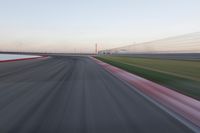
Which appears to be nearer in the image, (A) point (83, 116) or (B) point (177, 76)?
(A) point (83, 116)

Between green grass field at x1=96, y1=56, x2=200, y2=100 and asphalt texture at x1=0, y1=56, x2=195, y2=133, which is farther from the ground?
asphalt texture at x1=0, y1=56, x2=195, y2=133

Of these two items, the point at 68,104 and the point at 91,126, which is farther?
the point at 68,104

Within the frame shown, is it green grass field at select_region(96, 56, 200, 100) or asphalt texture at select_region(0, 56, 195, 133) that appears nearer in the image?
asphalt texture at select_region(0, 56, 195, 133)

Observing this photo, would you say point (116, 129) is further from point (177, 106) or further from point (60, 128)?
point (177, 106)

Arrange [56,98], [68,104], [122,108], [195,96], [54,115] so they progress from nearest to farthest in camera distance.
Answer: [54,115] < [122,108] < [68,104] < [56,98] < [195,96]

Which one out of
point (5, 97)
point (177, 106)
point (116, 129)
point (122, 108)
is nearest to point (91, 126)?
point (116, 129)

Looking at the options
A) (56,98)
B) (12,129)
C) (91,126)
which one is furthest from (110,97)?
(12,129)

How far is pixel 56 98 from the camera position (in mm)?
10570

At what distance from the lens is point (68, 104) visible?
938cm

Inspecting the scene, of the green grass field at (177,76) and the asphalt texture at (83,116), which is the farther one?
the green grass field at (177,76)

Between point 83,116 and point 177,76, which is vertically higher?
point 83,116

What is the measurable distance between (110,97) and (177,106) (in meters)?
2.55

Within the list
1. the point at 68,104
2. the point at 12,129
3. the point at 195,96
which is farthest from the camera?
the point at 195,96

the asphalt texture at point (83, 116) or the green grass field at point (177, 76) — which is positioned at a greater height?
the asphalt texture at point (83, 116)
